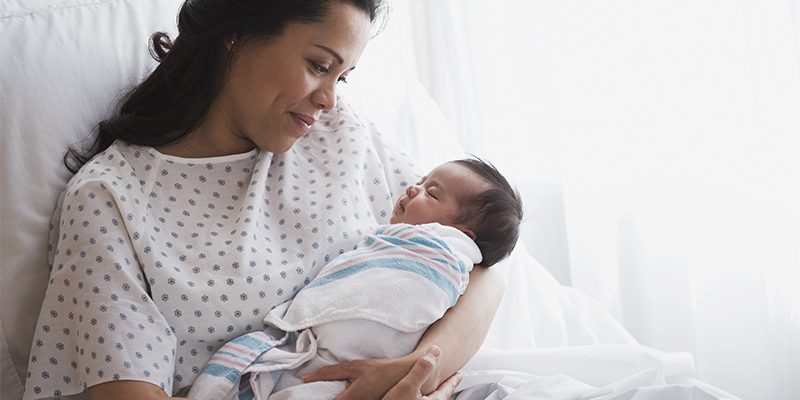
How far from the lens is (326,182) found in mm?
1421

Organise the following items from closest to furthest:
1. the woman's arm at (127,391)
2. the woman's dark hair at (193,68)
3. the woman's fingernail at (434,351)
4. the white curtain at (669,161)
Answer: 1. the woman's arm at (127,391)
2. the woman's fingernail at (434,351)
3. the woman's dark hair at (193,68)
4. the white curtain at (669,161)

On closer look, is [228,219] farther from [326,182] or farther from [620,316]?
[620,316]

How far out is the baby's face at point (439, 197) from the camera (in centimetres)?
136

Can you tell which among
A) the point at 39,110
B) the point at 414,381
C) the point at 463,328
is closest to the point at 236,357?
the point at 414,381

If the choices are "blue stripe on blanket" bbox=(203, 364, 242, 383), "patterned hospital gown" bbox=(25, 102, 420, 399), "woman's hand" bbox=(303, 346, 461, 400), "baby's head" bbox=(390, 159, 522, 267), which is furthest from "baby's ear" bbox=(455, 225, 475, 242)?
"blue stripe on blanket" bbox=(203, 364, 242, 383)

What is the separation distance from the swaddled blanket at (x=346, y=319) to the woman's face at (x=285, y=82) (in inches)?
13.8

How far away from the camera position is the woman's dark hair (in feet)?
4.17

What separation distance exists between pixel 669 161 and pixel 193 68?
1.45 meters

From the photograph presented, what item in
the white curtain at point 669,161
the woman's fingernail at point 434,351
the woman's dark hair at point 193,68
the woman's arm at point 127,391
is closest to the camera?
the woman's arm at point 127,391

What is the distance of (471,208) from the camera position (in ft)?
4.46

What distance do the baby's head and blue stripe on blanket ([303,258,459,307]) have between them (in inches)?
7.8

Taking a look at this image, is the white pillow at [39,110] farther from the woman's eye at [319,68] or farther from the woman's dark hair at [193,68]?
the woman's eye at [319,68]

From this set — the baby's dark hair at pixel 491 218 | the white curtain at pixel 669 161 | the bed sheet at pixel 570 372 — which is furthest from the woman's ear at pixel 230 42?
the white curtain at pixel 669 161

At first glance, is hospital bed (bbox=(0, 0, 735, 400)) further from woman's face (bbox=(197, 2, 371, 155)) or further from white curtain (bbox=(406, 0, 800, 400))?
white curtain (bbox=(406, 0, 800, 400))
